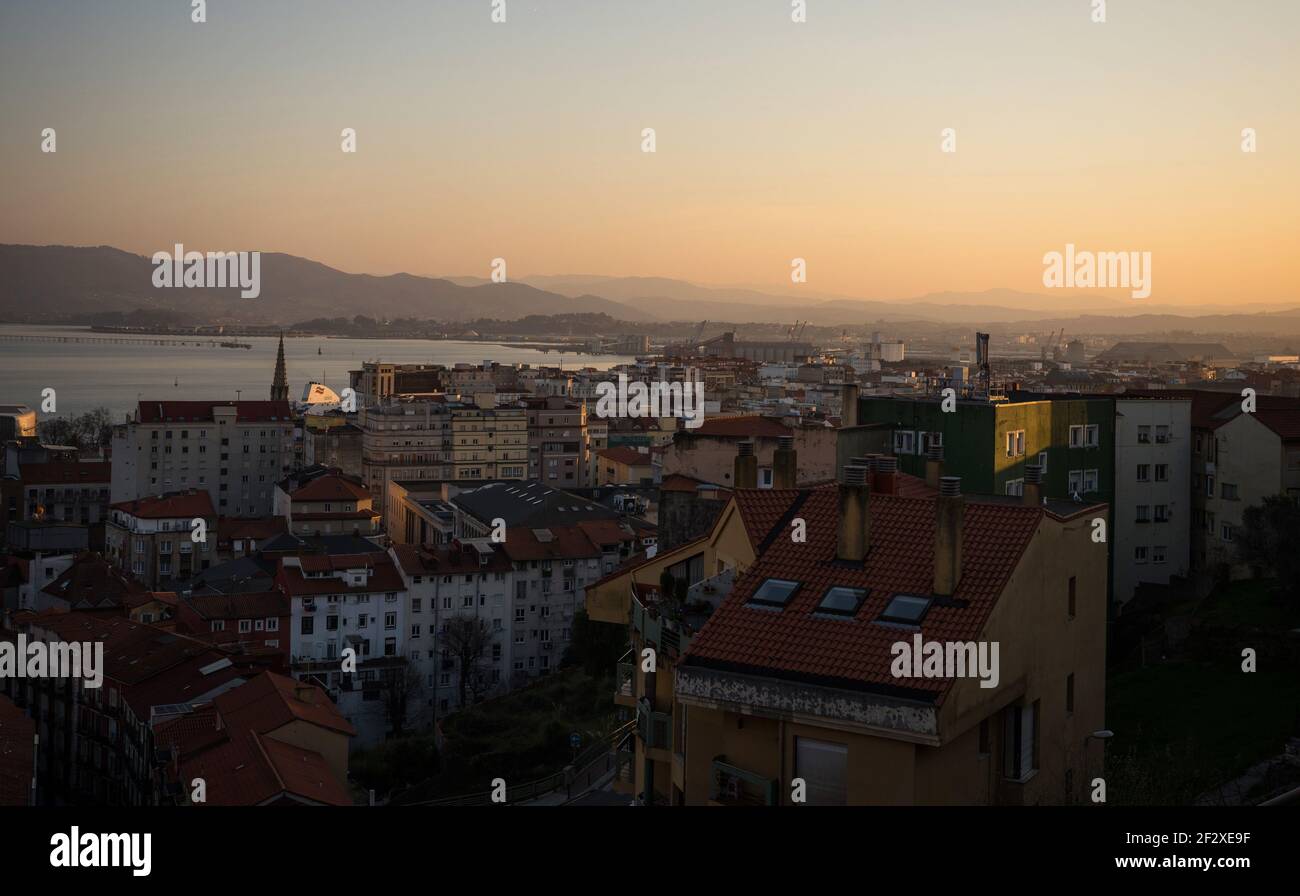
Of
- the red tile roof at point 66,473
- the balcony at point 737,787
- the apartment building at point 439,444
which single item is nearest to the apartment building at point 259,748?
the balcony at point 737,787

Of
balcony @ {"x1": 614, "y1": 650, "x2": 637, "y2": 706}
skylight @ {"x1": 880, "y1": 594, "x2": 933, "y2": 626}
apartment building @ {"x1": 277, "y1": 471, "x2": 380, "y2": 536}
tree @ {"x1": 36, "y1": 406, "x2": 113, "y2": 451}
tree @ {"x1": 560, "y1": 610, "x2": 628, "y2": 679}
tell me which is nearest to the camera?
skylight @ {"x1": 880, "y1": 594, "x2": 933, "y2": 626}

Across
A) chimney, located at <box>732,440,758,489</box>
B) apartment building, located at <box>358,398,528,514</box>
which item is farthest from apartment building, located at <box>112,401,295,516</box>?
chimney, located at <box>732,440,758,489</box>

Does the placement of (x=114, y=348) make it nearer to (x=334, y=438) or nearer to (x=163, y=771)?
(x=334, y=438)

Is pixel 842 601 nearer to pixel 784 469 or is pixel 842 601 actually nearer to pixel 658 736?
pixel 658 736

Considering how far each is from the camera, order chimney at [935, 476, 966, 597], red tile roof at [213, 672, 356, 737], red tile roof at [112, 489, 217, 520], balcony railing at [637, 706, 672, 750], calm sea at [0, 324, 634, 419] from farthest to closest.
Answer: calm sea at [0, 324, 634, 419] → red tile roof at [112, 489, 217, 520] → red tile roof at [213, 672, 356, 737] → balcony railing at [637, 706, 672, 750] → chimney at [935, 476, 966, 597]

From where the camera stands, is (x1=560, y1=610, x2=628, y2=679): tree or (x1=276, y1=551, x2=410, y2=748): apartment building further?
(x1=276, y1=551, x2=410, y2=748): apartment building

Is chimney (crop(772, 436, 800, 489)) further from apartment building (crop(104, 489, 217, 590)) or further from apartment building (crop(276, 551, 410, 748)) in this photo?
apartment building (crop(104, 489, 217, 590))

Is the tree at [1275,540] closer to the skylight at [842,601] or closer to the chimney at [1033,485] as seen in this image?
the chimney at [1033,485]
